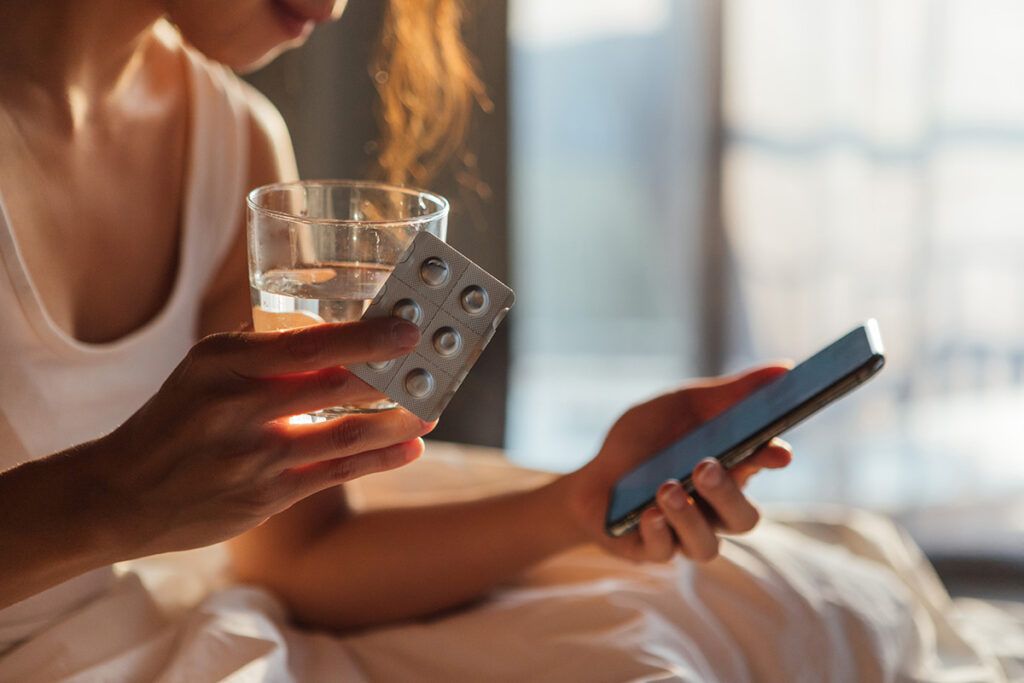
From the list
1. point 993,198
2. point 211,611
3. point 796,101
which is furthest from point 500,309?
point 993,198

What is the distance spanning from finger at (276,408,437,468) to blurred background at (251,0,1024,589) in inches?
67.4

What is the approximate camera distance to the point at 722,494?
98cm

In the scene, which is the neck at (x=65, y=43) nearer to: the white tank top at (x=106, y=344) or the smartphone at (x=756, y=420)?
the white tank top at (x=106, y=344)

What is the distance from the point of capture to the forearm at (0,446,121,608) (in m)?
0.76

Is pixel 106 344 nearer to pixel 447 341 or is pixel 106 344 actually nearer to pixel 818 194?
pixel 447 341

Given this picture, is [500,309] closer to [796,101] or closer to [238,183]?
[238,183]

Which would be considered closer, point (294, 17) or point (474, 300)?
point (474, 300)

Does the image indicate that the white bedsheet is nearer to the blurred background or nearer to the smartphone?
the smartphone

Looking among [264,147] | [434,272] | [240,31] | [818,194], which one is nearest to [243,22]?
[240,31]

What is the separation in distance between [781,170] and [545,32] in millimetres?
732

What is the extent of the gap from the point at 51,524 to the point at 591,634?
464 millimetres

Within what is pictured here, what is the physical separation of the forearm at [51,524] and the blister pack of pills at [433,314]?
0.22m

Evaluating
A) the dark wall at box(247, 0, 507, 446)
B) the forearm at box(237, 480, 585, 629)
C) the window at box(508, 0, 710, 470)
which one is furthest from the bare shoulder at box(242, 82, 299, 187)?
the dark wall at box(247, 0, 507, 446)

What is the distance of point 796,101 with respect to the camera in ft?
8.54
